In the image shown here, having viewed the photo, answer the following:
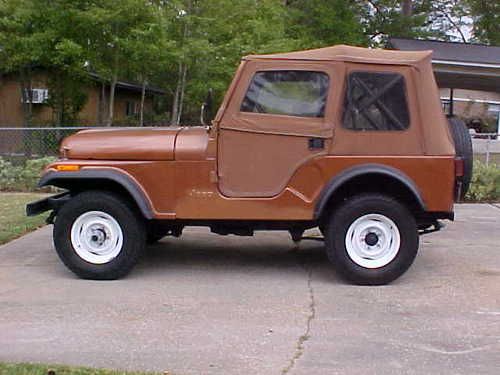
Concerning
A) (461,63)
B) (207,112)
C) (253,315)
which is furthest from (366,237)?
(461,63)

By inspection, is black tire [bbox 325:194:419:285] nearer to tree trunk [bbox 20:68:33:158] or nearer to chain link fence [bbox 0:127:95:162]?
chain link fence [bbox 0:127:95:162]

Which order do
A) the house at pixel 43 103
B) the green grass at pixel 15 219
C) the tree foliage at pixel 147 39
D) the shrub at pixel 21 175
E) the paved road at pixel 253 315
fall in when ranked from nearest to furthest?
the paved road at pixel 253 315, the green grass at pixel 15 219, the shrub at pixel 21 175, the tree foliage at pixel 147 39, the house at pixel 43 103

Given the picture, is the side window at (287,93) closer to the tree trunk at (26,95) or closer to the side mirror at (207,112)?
the side mirror at (207,112)

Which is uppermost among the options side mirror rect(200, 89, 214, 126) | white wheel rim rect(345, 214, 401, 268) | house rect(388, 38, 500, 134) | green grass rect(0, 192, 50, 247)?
house rect(388, 38, 500, 134)

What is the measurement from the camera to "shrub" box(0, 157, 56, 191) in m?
13.1

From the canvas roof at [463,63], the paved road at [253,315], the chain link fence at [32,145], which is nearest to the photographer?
the paved road at [253,315]

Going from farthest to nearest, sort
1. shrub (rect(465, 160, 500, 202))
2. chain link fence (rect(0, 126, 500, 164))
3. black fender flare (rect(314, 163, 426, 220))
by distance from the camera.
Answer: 1. chain link fence (rect(0, 126, 500, 164))
2. shrub (rect(465, 160, 500, 202))
3. black fender flare (rect(314, 163, 426, 220))

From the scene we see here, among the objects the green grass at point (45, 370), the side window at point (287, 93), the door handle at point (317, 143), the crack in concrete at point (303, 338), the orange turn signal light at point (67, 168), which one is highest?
the side window at point (287, 93)

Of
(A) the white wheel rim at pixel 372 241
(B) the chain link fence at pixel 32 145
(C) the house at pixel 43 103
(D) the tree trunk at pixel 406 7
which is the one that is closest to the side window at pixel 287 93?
(A) the white wheel rim at pixel 372 241

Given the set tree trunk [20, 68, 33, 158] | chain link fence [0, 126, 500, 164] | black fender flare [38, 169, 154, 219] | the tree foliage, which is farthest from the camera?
tree trunk [20, 68, 33, 158]

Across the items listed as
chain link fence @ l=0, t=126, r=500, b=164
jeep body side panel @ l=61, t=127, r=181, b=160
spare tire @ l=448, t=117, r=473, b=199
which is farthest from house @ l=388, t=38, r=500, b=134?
jeep body side panel @ l=61, t=127, r=181, b=160

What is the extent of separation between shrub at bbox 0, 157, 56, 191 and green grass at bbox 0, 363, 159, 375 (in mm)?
9276

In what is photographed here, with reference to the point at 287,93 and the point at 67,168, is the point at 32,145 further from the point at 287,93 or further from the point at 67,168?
the point at 287,93

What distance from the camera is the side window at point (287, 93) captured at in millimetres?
6289
